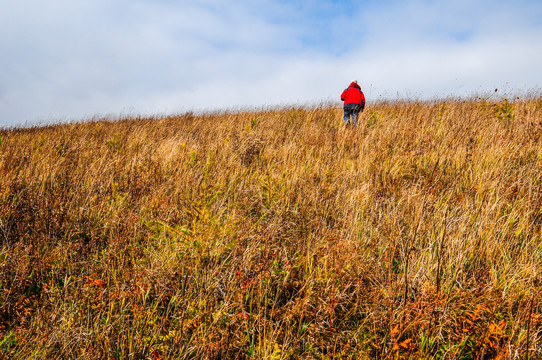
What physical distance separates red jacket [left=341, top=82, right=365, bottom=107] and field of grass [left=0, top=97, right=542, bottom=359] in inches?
161

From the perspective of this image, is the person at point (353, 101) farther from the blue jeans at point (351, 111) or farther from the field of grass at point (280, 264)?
the field of grass at point (280, 264)

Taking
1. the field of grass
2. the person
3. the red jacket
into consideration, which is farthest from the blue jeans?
the field of grass

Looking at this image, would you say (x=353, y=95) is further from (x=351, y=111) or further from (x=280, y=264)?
(x=280, y=264)

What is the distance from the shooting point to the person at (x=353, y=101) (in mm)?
7383

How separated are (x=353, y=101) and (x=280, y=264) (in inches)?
248

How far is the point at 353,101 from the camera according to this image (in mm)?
7391

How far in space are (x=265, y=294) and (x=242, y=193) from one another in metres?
1.45

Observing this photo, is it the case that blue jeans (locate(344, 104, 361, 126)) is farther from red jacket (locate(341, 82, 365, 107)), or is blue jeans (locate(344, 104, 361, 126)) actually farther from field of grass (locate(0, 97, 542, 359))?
field of grass (locate(0, 97, 542, 359))

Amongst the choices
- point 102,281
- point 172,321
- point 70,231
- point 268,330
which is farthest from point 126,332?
point 70,231

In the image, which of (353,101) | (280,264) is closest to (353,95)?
(353,101)

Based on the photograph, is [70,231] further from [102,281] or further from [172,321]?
[172,321]

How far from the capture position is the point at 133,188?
3221mm

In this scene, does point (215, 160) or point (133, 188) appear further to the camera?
point (215, 160)

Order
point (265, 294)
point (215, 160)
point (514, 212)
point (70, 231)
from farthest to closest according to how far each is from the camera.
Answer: point (215, 160), point (70, 231), point (514, 212), point (265, 294)
